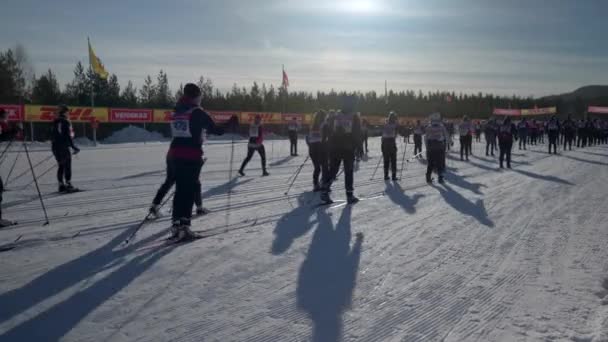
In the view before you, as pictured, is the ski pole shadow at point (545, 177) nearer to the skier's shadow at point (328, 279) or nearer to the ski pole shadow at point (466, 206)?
the ski pole shadow at point (466, 206)

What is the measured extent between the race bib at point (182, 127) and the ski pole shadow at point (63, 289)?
1398mm

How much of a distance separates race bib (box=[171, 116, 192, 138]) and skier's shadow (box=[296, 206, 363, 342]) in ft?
6.56

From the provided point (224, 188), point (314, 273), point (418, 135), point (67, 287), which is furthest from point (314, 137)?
point (418, 135)

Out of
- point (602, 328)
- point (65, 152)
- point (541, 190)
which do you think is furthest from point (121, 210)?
point (541, 190)

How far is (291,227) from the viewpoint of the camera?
6984 millimetres

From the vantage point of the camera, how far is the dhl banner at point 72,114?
30766 millimetres

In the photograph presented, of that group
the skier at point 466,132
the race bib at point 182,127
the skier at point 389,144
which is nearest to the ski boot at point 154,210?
the race bib at point 182,127

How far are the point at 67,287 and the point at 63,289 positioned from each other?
46mm

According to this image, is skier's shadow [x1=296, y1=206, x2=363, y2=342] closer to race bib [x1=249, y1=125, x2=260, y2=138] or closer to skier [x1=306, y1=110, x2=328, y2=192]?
skier [x1=306, y1=110, x2=328, y2=192]

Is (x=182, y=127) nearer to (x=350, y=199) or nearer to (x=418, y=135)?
(x=350, y=199)

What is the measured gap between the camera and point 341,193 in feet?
34.9

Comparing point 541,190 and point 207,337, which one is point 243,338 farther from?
point 541,190

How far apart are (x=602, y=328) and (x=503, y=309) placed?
674mm

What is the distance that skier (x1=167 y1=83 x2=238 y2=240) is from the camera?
19.4 ft
